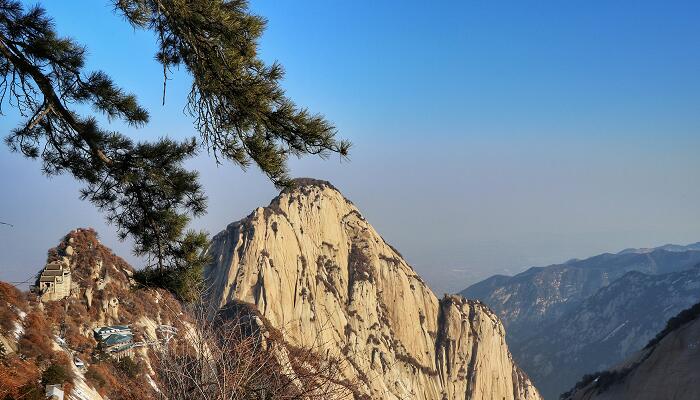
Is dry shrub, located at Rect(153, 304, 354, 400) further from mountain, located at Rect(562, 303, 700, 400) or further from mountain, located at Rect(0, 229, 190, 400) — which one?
mountain, located at Rect(562, 303, 700, 400)

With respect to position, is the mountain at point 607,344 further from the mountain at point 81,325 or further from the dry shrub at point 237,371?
the dry shrub at point 237,371

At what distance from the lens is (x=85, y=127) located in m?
8.48

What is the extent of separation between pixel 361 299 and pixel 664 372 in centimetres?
4672

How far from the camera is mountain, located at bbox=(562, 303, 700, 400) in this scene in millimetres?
Answer: 33750

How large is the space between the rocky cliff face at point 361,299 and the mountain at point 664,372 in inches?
1052

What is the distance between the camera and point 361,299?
77562 mm

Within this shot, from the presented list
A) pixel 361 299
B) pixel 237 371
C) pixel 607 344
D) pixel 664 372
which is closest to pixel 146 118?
pixel 237 371

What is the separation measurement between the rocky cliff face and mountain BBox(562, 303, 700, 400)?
2672 cm

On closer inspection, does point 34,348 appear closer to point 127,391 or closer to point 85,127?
point 127,391

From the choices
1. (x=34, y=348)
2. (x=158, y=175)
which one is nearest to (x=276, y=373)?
(x=158, y=175)

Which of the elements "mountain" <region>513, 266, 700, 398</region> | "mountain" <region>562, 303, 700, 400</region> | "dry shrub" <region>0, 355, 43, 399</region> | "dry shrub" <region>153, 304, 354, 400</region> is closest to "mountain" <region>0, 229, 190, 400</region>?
"dry shrub" <region>0, 355, 43, 399</region>

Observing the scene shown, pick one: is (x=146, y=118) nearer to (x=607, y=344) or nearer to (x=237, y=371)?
(x=237, y=371)

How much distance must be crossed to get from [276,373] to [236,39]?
5632 millimetres

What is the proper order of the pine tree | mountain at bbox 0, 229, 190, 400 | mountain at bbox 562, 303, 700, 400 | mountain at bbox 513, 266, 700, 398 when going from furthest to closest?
1. mountain at bbox 513, 266, 700, 398
2. mountain at bbox 562, 303, 700, 400
3. mountain at bbox 0, 229, 190, 400
4. the pine tree
